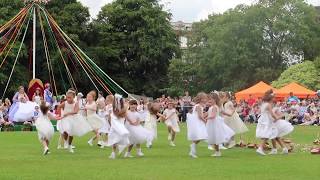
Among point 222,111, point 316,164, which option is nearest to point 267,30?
point 222,111

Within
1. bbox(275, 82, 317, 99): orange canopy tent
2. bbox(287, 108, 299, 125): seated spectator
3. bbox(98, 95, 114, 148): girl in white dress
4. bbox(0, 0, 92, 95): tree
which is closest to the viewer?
bbox(98, 95, 114, 148): girl in white dress

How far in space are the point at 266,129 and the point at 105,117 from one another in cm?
605

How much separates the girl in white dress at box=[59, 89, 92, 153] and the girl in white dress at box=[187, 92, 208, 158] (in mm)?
3430

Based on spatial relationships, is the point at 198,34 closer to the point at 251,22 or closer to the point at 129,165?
the point at 251,22

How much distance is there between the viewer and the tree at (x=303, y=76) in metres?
54.7

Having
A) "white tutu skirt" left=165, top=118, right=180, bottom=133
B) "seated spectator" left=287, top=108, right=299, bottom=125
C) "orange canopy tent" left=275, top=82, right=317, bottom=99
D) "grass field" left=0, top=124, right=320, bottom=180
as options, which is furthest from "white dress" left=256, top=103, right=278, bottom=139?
"orange canopy tent" left=275, top=82, right=317, bottom=99

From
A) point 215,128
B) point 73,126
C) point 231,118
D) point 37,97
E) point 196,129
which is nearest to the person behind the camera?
point 196,129

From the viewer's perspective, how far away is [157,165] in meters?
13.2

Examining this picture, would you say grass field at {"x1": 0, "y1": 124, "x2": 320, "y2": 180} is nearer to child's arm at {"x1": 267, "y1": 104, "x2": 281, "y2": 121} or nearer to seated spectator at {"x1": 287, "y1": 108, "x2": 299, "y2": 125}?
child's arm at {"x1": 267, "y1": 104, "x2": 281, "y2": 121}

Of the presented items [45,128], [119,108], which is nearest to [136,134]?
[119,108]

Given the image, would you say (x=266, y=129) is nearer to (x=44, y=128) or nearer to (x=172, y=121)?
(x=172, y=121)

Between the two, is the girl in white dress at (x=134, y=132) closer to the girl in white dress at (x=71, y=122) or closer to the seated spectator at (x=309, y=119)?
the girl in white dress at (x=71, y=122)

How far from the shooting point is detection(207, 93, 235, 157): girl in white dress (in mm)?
15492

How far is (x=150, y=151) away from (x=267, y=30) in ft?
156
